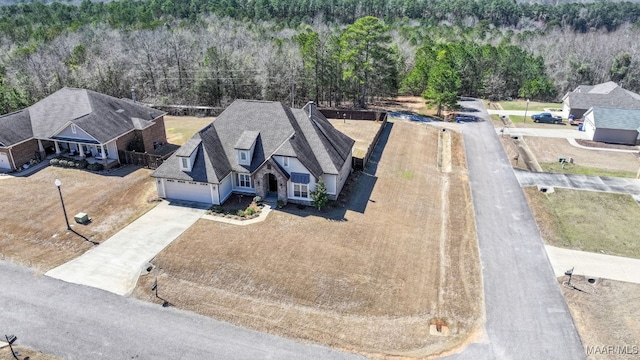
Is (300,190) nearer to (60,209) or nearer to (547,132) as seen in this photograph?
(60,209)

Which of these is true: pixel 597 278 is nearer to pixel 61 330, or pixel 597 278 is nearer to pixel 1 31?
pixel 61 330

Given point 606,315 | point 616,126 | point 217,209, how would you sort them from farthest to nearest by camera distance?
point 616,126
point 217,209
point 606,315

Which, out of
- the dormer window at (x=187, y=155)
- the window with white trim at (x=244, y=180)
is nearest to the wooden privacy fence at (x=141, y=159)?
the dormer window at (x=187, y=155)

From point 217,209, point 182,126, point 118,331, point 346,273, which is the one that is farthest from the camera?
point 182,126

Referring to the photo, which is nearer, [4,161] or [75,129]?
[4,161]

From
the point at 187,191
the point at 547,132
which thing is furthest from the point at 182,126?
the point at 547,132

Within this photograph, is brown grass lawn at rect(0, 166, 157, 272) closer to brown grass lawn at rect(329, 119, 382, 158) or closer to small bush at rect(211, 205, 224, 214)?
small bush at rect(211, 205, 224, 214)

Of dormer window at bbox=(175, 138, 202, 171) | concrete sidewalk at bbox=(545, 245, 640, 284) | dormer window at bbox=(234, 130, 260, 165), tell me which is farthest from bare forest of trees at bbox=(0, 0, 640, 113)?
concrete sidewalk at bbox=(545, 245, 640, 284)
